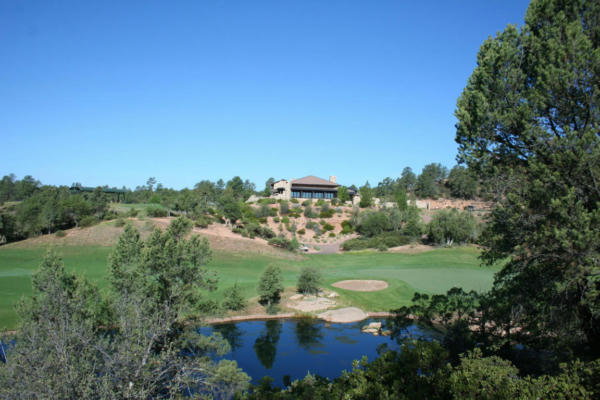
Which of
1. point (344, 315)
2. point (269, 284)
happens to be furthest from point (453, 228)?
point (269, 284)

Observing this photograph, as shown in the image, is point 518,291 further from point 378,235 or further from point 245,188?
point 245,188

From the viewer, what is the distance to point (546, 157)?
10906mm

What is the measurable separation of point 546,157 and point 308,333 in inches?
791

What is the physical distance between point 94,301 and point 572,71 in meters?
23.0

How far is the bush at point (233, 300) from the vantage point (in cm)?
2887

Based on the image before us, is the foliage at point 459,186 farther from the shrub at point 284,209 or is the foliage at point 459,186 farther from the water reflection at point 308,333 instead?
the water reflection at point 308,333

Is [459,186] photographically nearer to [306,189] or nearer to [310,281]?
[306,189]

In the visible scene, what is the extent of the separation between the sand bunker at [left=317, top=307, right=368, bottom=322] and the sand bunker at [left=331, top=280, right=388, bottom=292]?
15.7 feet

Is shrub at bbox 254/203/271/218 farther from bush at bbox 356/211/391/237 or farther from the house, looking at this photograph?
bush at bbox 356/211/391/237

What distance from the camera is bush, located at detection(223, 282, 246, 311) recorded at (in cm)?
2887

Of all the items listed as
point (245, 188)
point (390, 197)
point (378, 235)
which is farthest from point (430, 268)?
point (245, 188)

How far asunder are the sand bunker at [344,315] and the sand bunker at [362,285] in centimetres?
479

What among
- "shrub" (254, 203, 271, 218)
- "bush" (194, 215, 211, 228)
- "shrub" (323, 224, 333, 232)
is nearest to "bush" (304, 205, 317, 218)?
"shrub" (323, 224, 333, 232)

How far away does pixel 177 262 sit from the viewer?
1850 centimetres
